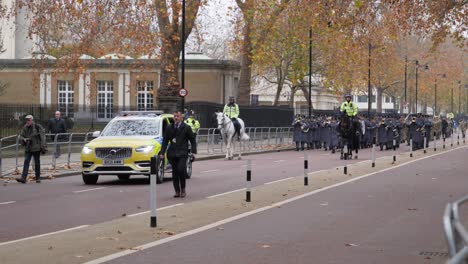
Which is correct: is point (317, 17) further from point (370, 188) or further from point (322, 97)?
point (322, 97)

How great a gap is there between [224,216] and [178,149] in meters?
3.99

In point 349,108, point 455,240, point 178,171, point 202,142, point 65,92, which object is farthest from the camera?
point 65,92

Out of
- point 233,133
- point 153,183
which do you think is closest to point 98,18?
point 233,133

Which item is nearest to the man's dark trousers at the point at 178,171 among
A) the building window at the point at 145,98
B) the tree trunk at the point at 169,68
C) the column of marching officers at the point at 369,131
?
the tree trunk at the point at 169,68

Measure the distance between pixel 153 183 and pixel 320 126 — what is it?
122 ft

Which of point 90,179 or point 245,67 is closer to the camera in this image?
point 90,179

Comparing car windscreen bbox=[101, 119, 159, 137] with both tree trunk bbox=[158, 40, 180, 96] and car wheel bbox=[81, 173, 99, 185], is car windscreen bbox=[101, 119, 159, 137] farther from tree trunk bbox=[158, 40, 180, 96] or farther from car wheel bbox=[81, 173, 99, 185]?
tree trunk bbox=[158, 40, 180, 96]

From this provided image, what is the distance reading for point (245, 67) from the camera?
58906 millimetres

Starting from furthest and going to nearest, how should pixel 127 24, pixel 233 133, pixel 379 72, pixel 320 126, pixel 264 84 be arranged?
pixel 264 84 → pixel 379 72 → pixel 320 126 → pixel 127 24 → pixel 233 133

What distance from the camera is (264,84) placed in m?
107

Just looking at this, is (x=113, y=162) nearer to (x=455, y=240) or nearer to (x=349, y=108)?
(x=349, y=108)

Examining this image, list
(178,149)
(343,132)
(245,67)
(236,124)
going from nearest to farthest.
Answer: (178,149) < (343,132) < (236,124) < (245,67)

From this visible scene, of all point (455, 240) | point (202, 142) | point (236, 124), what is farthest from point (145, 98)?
point (455, 240)

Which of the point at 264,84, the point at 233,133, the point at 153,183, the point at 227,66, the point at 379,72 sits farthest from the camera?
the point at 264,84
